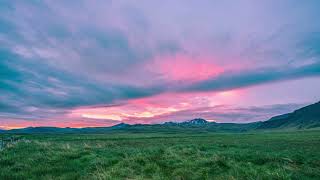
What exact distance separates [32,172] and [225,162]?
1056 cm

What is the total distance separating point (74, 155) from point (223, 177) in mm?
11950

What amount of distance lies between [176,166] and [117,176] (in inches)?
137

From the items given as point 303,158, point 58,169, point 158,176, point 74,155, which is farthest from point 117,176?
point 303,158

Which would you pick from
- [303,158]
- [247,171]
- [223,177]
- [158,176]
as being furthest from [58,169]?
[303,158]

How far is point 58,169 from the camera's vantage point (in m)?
17.2

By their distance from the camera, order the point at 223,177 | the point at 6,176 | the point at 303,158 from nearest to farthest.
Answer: the point at 223,177, the point at 6,176, the point at 303,158

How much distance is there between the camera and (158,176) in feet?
46.5

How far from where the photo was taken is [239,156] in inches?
786

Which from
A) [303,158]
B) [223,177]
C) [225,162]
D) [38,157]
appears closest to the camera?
[223,177]

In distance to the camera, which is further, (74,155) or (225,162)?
(74,155)

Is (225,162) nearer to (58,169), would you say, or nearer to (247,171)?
(247,171)

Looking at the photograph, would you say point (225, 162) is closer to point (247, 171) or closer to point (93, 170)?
point (247, 171)

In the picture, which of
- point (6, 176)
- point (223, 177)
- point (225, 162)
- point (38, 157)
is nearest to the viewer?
point (223, 177)

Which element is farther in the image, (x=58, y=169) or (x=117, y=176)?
(x=58, y=169)
